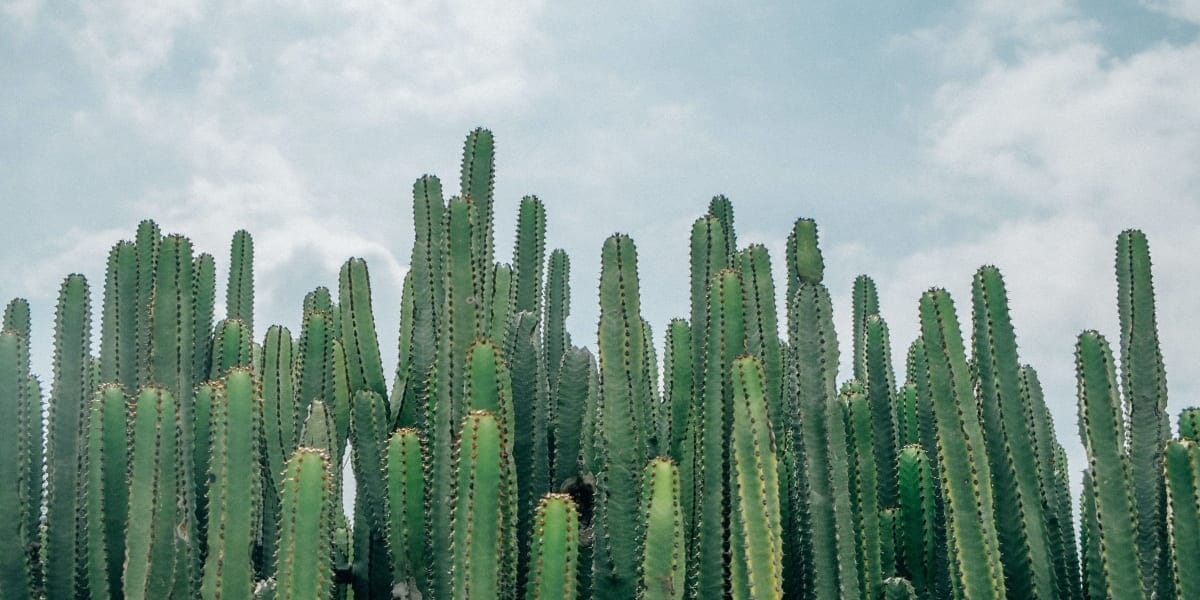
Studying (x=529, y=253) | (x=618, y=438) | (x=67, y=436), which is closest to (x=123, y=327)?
(x=67, y=436)

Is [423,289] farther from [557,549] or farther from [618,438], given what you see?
[557,549]

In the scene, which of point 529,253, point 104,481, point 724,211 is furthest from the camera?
point 724,211

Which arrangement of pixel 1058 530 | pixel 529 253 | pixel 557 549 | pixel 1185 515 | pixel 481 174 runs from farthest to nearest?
pixel 529 253, pixel 481 174, pixel 1058 530, pixel 1185 515, pixel 557 549

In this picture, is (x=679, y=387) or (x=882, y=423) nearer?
(x=679, y=387)

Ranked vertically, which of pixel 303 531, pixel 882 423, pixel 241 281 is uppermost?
pixel 241 281

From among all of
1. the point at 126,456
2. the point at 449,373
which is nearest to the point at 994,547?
the point at 449,373

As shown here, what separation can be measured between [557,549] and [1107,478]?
69.5 inches

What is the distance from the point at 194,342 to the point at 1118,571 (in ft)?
11.8

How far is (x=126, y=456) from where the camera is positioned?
366cm

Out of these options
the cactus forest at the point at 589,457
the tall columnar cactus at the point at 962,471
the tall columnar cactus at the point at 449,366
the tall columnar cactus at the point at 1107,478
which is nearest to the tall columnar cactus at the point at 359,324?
the cactus forest at the point at 589,457

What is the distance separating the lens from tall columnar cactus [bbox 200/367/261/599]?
127 inches

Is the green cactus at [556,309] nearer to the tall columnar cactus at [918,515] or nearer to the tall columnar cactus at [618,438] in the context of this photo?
the tall columnar cactus at [618,438]

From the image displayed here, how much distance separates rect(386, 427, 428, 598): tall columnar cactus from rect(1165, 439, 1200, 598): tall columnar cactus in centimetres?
231

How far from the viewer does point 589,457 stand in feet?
13.8
